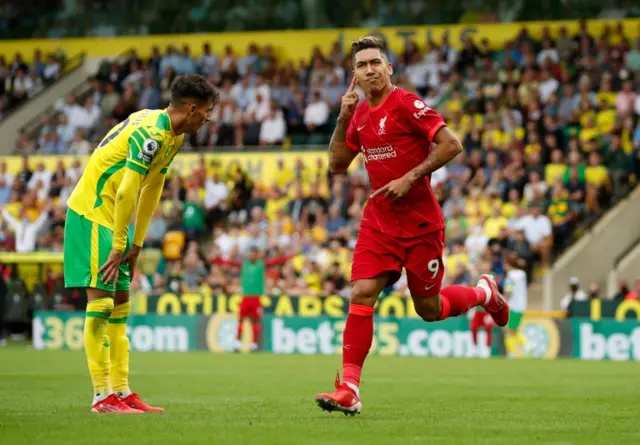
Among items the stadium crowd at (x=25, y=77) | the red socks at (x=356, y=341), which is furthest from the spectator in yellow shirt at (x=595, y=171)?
the red socks at (x=356, y=341)

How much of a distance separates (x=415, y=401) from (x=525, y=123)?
56.5 feet

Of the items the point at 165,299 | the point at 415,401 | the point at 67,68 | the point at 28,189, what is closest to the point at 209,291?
the point at 165,299

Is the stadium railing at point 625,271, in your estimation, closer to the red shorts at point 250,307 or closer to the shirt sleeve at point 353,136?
the red shorts at point 250,307

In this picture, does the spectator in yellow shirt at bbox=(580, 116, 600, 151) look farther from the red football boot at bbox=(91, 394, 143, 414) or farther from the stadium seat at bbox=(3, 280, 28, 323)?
the red football boot at bbox=(91, 394, 143, 414)

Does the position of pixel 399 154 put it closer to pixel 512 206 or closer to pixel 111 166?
pixel 111 166

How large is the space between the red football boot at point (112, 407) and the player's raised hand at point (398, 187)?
7.95 ft

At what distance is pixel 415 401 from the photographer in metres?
11.2

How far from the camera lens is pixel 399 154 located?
9.59m

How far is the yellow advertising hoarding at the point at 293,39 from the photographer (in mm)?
31047

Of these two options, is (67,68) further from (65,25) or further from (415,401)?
(415,401)

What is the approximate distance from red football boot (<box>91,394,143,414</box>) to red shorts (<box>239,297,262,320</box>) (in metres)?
14.6

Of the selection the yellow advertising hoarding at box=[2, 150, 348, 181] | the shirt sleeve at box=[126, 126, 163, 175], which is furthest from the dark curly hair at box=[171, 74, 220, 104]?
the yellow advertising hoarding at box=[2, 150, 348, 181]

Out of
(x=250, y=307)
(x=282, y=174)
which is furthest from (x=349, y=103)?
(x=282, y=174)

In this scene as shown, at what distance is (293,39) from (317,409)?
80.8 feet
